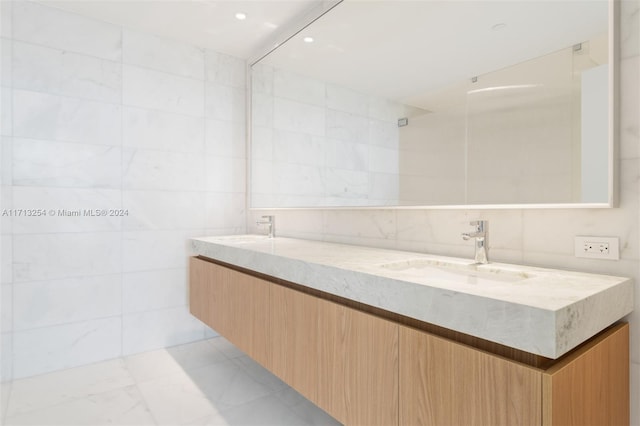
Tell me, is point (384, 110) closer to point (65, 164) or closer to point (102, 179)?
point (102, 179)

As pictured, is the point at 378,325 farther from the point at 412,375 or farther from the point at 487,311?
the point at 487,311

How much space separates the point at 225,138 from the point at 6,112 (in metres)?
1.38

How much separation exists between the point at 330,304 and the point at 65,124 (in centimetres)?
212

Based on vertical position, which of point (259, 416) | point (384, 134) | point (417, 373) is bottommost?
point (259, 416)

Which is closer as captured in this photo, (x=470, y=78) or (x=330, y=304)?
(x=330, y=304)

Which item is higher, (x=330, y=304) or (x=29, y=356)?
(x=330, y=304)

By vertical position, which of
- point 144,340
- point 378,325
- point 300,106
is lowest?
point 144,340

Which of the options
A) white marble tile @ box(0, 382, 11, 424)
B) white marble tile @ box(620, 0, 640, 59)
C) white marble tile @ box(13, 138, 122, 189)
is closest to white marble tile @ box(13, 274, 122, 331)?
white marble tile @ box(0, 382, 11, 424)

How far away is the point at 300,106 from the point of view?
8.45 feet

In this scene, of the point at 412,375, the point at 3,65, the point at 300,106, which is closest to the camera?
the point at 412,375

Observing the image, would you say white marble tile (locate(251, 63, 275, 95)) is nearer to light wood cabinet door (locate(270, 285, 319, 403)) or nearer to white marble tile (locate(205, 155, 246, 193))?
white marble tile (locate(205, 155, 246, 193))

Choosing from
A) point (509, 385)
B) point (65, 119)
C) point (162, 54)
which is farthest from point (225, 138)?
point (509, 385)

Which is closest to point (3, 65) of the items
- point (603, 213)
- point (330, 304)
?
point (330, 304)

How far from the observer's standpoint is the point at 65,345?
7.72 ft
